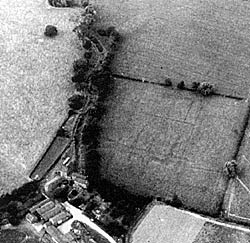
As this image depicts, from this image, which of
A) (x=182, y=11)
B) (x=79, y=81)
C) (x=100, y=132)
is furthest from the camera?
(x=182, y=11)

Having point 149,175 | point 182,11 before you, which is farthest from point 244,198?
point 182,11

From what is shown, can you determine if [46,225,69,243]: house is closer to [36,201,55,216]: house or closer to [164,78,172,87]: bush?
[36,201,55,216]: house

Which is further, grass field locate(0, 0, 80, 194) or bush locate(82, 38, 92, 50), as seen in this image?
bush locate(82, 38, 92, 50)

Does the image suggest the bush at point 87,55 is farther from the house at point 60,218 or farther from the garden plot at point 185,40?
the house at point 60,218

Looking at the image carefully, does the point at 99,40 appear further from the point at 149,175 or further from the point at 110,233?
the point at 110,233

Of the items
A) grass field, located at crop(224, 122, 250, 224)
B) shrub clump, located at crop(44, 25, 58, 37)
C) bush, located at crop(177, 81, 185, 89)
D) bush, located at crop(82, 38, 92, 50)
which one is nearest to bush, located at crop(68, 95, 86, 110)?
bush, located at crop(82, 38, 92, 50)

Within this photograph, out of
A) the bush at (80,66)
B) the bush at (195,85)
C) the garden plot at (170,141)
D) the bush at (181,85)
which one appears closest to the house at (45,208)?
the garden plot at (170,141)

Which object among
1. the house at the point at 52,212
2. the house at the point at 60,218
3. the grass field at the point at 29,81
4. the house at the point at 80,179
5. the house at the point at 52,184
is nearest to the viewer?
the house at the point at 60,218
